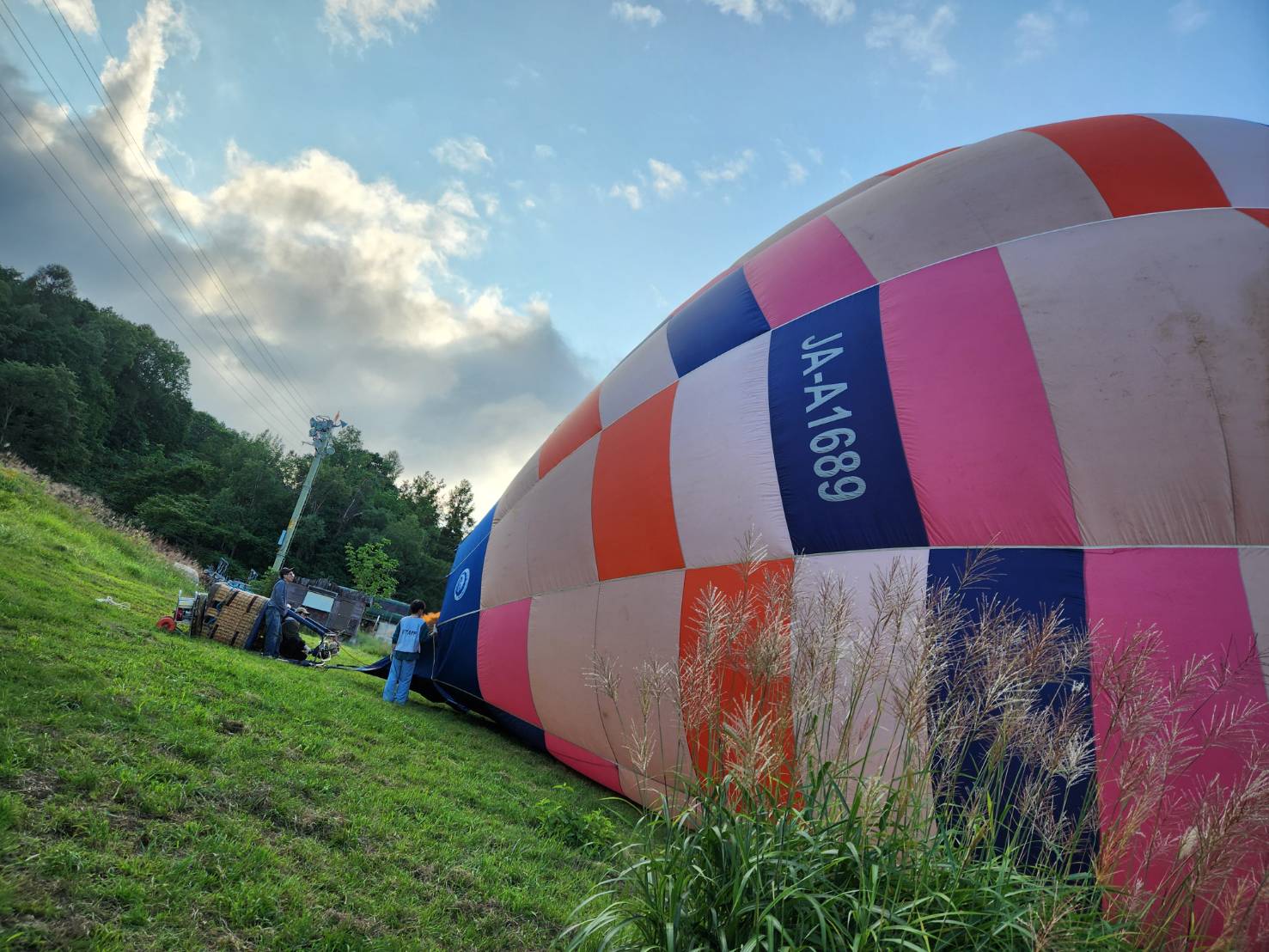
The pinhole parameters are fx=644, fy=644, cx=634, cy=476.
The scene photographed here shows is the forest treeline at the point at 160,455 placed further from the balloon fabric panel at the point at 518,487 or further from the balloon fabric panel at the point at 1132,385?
the balloon fabric panel at the point at 1132,385

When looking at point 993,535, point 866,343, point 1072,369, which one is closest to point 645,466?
point 866,343

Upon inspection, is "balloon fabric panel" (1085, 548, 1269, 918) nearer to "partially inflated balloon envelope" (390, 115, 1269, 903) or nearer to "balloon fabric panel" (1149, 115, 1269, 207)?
"partially inflated balloon envelope" (390, 115, 1269, 903)

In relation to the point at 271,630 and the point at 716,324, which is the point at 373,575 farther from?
the point at 716,324

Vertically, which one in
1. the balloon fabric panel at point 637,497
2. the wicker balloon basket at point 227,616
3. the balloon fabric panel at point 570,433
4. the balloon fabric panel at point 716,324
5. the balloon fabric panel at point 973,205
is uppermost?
the balloon fabric panel at point 973,205

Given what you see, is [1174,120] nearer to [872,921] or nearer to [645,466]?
[645,466]

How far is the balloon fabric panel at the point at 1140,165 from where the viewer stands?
4.52m

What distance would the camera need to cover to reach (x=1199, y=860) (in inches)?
64.2

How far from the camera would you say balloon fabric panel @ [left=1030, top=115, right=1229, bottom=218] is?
14.8 feet

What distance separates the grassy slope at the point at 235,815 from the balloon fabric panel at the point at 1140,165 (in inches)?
233

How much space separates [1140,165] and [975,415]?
2599 mm

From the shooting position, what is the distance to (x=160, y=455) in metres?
62.1

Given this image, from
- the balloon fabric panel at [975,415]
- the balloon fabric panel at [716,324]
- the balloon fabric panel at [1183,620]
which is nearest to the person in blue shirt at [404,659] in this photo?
the balloon fabric panel at [716,324]

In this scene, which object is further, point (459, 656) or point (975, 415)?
point (459, 656)

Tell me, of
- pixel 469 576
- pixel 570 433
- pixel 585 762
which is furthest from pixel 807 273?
pixel 469 576
